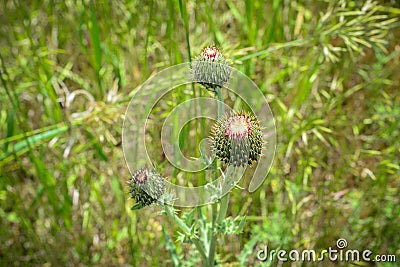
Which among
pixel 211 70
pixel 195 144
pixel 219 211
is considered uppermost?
pixel 211 70

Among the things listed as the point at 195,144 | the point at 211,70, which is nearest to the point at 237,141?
the point at 211,70

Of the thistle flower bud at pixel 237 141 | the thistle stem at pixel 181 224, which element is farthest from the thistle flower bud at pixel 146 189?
the thistle flower bud at pixel 237 141

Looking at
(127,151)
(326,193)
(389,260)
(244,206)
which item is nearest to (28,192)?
Result: (127,151)

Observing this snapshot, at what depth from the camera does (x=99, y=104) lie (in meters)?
1.48

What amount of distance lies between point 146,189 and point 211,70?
0.26 m

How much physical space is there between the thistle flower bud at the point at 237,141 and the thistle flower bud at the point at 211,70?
0.25 feet

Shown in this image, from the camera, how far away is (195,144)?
1410 mm

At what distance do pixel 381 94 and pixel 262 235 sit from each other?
0.71 metres

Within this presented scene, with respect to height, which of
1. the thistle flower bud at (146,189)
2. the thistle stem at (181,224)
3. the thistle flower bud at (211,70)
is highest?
the thistle flower bud at (211,70)

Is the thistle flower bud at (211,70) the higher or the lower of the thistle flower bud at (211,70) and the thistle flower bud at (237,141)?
the higher

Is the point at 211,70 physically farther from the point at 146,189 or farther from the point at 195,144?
the point at 195,144

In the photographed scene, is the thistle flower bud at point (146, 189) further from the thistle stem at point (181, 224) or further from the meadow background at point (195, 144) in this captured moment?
the meadow background at point (195, 144)

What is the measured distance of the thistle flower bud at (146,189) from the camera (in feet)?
3.05

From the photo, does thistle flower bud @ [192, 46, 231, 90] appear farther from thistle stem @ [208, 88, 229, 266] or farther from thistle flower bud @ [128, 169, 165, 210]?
thistle flower bud @ [128, 169, 165, 210]
